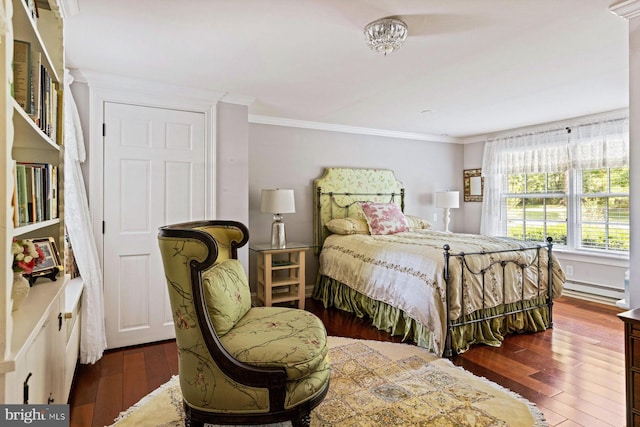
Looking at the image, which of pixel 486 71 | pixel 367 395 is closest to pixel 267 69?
pixel 486 71

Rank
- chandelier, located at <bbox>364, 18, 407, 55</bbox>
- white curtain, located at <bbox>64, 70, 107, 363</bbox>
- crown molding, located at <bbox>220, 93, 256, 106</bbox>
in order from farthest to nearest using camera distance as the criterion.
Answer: crown molding, located at <bbox>220, 93, 256, 106</bbox> < white curtain, located at <bbox>64, 70, 107, 363</bbox> < chandelier, located at <bbox>364, 18, 407, 55</bbox>

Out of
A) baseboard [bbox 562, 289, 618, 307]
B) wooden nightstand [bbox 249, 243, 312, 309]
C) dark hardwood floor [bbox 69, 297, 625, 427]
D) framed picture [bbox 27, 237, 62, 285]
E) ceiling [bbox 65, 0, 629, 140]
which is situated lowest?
dark hardwood floor [bbox 69, 297, 625, 427]

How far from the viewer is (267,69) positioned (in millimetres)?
2875

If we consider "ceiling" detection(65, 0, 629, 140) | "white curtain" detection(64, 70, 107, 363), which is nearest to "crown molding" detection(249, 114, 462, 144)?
→ "ceiling" detection(65, 0, 629, 140)

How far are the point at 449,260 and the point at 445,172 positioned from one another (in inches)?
136

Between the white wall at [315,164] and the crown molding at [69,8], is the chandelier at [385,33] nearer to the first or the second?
the crown molding at [69,8]

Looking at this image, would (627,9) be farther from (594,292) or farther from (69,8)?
(594,292)

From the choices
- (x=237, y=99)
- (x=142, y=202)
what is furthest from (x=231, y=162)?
(x=142, y=202)

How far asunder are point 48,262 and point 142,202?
4.57ft

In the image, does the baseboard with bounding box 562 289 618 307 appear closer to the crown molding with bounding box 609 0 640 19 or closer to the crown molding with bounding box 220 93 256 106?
the crown molding with bounding box 609 0 640 19

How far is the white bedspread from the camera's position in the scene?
2898 millimetres

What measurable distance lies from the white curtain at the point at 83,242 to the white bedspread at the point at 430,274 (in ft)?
7.65

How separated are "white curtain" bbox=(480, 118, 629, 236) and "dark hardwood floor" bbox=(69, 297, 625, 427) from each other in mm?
2010

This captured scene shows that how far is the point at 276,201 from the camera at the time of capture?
4070mm
